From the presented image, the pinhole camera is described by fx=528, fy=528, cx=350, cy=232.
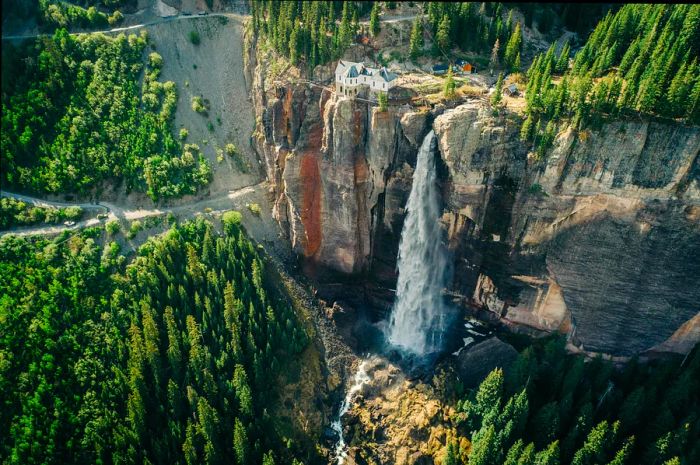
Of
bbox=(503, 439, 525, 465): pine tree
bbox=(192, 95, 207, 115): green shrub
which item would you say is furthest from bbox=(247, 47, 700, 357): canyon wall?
bbox=(503, 439, 525, 465): pine tree

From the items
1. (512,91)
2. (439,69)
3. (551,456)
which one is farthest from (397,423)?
(439,69)

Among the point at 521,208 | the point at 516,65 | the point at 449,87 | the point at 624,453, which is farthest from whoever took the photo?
the point at 516,65

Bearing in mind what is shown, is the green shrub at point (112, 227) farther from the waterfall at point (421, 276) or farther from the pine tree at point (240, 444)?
the waterfall at point (421, 276)

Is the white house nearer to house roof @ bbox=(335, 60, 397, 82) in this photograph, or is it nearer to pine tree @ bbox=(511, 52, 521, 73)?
house roof @ bbox=(335, 60, 397, 82)

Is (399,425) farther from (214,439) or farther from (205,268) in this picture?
(205,268)

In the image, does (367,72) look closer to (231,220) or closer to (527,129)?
(527,129)

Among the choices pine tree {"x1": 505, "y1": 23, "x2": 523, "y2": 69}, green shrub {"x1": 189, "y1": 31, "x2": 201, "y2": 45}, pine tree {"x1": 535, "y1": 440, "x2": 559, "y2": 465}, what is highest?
pine tree {"x1": 505, "y1": 23, "x2": 523, "y2": 69}

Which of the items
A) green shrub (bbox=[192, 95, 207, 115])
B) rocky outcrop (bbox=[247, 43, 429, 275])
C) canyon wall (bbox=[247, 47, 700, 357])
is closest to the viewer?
canyon wall (bbox=[247, 47, 700, 357])

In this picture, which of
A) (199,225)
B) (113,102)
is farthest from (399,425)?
(113,102)

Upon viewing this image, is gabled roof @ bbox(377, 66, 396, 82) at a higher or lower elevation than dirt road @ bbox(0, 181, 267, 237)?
higher
